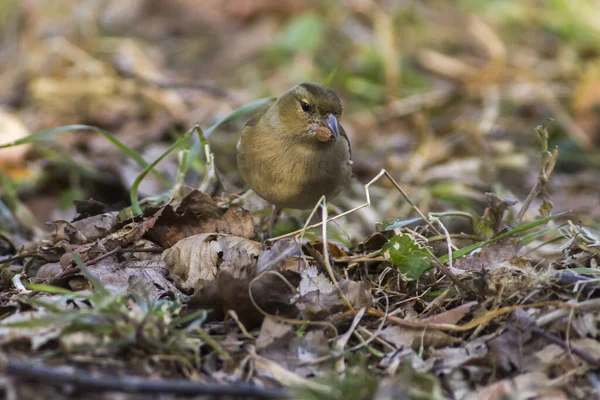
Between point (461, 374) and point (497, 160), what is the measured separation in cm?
401

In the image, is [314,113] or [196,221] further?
[314,113]

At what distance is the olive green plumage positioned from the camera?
4.11 metres

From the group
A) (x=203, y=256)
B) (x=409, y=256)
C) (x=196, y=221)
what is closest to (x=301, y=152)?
(x=196, y=221)

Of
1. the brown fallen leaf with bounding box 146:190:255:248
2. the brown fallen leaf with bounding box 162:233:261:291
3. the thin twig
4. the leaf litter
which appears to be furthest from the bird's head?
the thin twig

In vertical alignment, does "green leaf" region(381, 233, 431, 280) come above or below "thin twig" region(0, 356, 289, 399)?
below

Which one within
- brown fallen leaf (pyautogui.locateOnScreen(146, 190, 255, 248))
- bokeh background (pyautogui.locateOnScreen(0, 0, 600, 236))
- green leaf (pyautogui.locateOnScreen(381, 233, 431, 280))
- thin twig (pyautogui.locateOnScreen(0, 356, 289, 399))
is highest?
thin twig (pyautogui.locateOnScreen(0, 356, 289, 399))

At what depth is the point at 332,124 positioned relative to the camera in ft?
13.4

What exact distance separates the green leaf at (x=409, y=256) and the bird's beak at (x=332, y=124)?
3.22ft

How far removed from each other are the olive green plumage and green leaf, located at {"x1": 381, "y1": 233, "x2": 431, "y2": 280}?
38.3 inches

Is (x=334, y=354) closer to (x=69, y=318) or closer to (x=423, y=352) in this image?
(x=423, y=352)

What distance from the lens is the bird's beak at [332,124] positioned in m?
4.06

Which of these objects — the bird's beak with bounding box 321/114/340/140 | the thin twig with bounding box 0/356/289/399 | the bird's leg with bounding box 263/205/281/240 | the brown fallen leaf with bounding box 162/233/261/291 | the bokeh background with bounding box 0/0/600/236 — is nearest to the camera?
the thin twig with bounding box 0/356/289/399

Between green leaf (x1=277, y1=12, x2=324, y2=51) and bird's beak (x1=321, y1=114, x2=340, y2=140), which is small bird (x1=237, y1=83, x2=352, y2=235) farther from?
green leaf (x1=277, y1=12, x2=324, y2=51)

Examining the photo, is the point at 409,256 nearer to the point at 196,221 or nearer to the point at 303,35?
the point at 196,221
